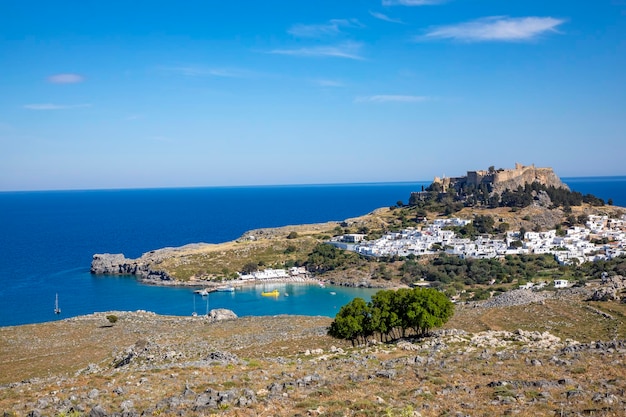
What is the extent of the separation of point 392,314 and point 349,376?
44.9 feet

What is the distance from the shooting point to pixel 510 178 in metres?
132

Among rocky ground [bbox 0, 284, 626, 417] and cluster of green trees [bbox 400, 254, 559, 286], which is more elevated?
rocky ground [bbox 0, 284, 626, 417]

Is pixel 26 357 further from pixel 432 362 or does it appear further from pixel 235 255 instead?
pixel 235 255

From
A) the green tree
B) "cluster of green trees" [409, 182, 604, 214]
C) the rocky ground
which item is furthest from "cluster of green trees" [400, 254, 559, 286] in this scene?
the green tree

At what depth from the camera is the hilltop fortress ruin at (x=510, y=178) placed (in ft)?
429

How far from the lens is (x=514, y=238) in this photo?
335 ft

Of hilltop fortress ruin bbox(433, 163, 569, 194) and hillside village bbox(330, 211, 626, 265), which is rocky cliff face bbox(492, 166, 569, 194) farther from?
hillside village bbox(330, 211, 626, 265)

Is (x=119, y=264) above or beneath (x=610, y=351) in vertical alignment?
beneath

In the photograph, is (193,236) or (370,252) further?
(193,236)

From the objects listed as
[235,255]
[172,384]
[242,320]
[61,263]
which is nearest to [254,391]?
[172,384]

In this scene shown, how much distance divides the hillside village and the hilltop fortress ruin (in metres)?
22.0

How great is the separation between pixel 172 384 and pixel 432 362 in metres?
11.5

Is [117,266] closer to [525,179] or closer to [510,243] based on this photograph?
[510,243]

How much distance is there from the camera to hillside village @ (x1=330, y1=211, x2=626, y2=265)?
91.7 meters
